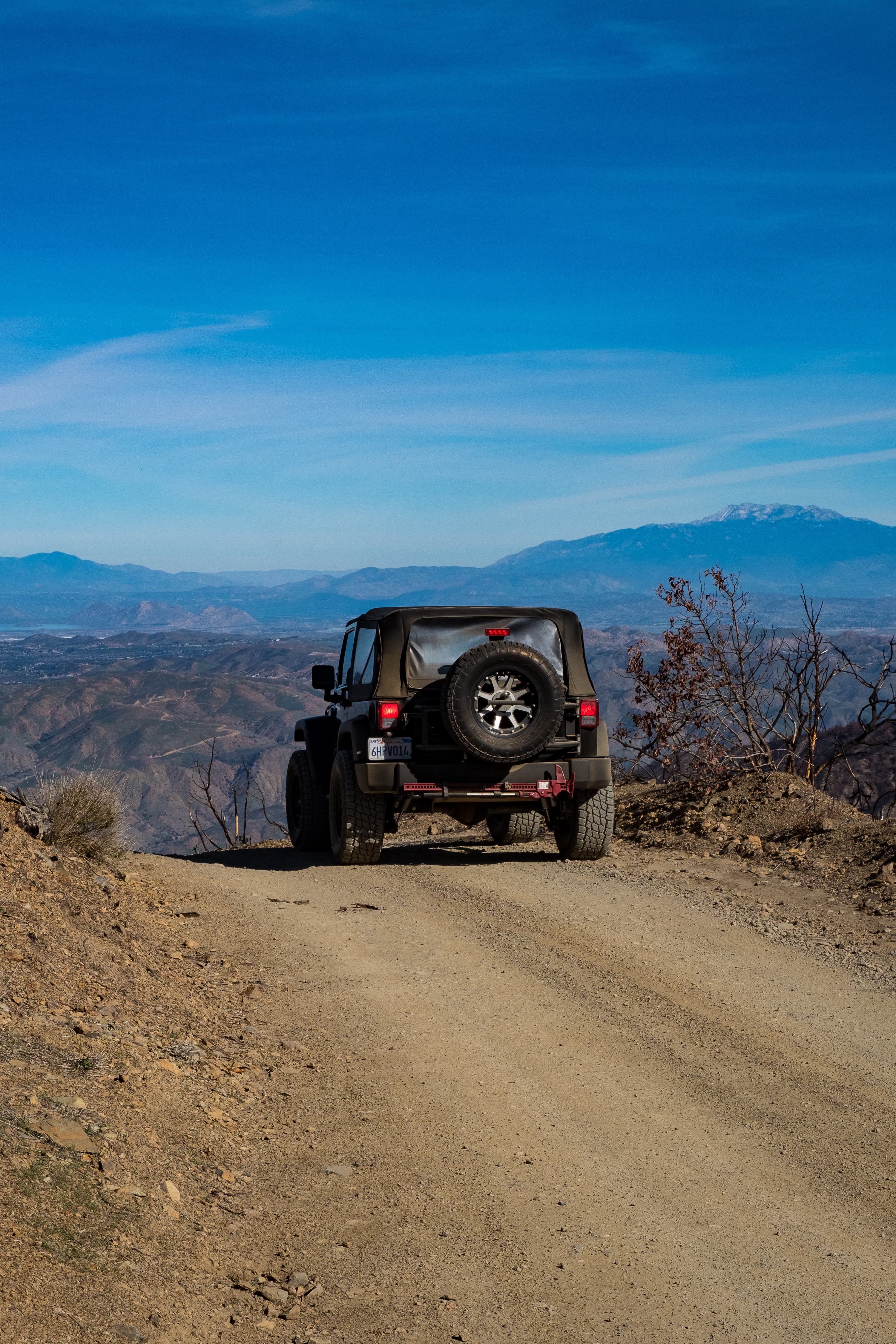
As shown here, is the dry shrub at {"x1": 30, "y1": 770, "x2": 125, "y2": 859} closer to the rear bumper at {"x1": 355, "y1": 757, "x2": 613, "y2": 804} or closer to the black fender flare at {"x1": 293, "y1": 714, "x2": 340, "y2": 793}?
the rear bumper at {"x1": 355, "y1": 757, "x2": 613, "y2": 804}

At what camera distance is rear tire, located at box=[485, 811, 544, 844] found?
12039 millimetres

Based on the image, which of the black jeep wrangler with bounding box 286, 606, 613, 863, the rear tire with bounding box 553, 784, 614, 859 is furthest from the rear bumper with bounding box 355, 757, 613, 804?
the rear tire with bounding box 553, 784, 614, 859

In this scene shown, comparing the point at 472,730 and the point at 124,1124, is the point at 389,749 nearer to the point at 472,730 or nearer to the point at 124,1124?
the point at 472,730

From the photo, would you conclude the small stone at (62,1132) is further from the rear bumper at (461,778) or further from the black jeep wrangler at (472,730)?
the rear bumper at (461,778)

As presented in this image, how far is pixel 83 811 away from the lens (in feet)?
30.1

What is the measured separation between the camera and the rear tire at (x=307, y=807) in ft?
39.8

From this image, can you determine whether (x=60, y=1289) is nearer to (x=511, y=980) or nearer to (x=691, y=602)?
(x=511, y=980)

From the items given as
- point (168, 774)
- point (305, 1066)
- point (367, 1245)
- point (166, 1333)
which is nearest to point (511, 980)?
point (305, 1066)

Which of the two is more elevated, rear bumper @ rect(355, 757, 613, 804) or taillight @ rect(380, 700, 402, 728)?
taillight @ rect(380, 700, 402, 728)

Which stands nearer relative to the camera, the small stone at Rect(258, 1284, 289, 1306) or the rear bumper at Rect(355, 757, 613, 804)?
the small stone at Rect(258, 1284, 289, 1306)

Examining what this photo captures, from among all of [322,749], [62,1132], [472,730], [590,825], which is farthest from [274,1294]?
[322,749]

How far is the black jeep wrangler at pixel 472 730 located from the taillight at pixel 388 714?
0.01 meters

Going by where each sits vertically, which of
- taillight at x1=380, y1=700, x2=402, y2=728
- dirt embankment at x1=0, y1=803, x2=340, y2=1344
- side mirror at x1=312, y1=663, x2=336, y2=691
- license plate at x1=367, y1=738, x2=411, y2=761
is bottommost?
dirt embankment at x1=0, y1=803, x2=340, y2=1344

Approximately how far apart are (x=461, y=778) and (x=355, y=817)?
1.17 metres
